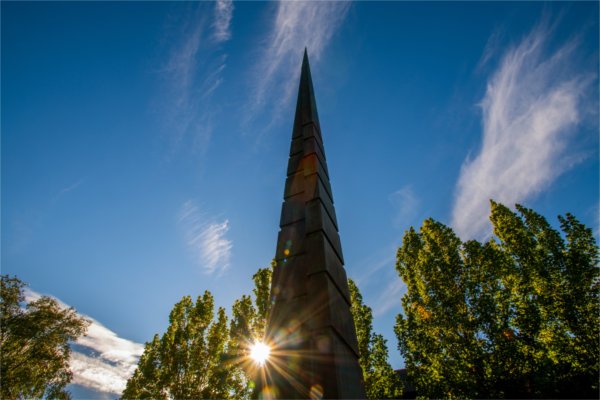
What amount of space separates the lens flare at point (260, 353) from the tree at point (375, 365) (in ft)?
38.2

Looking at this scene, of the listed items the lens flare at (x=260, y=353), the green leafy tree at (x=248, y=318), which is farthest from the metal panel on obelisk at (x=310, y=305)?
the green leafy tree at (x=248, y=318)

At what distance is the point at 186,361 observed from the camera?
15.5 m

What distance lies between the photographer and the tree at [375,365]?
14.0 meters

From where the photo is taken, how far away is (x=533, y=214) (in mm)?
16109

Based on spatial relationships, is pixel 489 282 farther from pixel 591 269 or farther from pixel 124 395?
pixel 124 395

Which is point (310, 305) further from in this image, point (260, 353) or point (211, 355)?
point (211, 355)

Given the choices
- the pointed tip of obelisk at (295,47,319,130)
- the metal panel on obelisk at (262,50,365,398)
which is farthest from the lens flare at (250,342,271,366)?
the pointed tip of obelisk at (295,47,319,130)

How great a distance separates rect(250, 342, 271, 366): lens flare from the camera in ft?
7.57

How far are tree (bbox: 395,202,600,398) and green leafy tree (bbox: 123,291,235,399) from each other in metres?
9.53

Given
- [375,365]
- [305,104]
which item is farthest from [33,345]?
[305,104]

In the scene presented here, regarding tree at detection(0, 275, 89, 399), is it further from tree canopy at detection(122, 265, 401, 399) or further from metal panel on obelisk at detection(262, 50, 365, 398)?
metal panel on obelisk at detection(262, 50, 365, 398)

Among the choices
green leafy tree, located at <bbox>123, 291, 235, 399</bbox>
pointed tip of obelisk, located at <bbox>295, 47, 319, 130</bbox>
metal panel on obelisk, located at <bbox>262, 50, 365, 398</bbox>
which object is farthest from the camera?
green leafy tree, located at <bbox>123, 291, 235, 399</bbox>

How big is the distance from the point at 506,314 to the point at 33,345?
32.6 meters

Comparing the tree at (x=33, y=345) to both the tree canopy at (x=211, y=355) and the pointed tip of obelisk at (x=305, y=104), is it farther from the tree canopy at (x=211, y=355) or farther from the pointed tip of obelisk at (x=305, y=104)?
the pointed tip of obelisk at (x=305, y=104)
